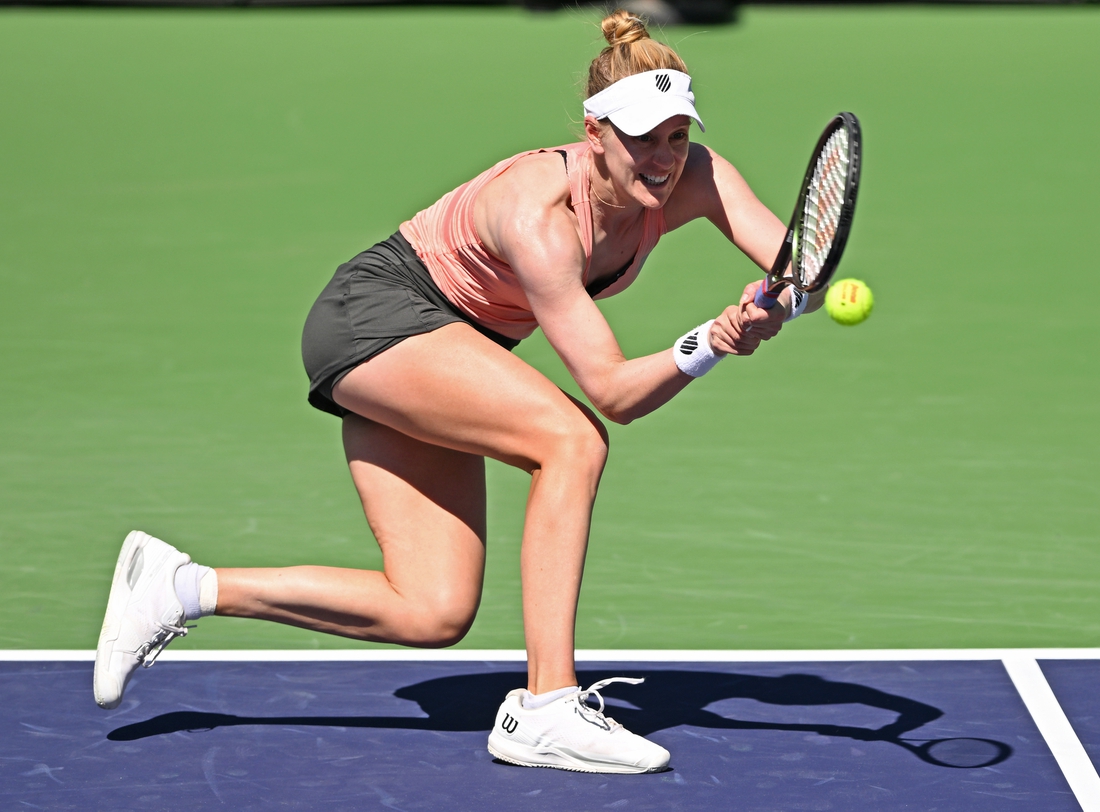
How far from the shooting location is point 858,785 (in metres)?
3.63

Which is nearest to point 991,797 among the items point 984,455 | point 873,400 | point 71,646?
point 71,646

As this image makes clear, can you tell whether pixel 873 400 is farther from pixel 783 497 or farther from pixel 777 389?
pixel 783 497

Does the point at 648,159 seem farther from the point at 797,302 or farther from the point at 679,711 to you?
the point at 679,711

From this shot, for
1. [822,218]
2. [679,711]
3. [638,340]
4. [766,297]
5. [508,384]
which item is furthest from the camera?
[638,340]

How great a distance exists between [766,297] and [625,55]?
69 centimetres

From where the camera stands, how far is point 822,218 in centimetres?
364

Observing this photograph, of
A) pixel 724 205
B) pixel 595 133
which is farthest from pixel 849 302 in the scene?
pixel 595 133

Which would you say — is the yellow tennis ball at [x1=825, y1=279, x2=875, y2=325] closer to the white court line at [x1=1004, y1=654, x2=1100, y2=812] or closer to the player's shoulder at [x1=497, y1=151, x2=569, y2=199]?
the player's shoulder at [x1=497, y1=151, x2=569, y2=199]

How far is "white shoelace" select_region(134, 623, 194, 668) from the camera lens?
12.9 ft

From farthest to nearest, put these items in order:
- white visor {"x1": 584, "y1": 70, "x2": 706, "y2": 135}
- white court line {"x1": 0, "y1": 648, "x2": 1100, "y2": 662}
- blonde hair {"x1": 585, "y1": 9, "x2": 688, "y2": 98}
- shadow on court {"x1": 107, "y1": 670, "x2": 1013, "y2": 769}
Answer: white court line {"x1": 0, "y1": 648, "x2": 1100, "y2": 662} → shadow on court {"x1": 107, "y1": 670, "x2": 1013, "y2": 769} → blonde hair {"x1": 585, "y1": 9, "x2": 688, "y2": 98} → white visor {"x1": 584, "y1": 70, "x2": 706, "y2": 135}

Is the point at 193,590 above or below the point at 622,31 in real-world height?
below

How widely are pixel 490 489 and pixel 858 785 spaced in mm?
2716

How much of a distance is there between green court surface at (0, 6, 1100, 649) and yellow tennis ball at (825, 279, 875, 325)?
93 cm

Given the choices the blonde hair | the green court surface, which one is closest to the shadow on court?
the green court surface
